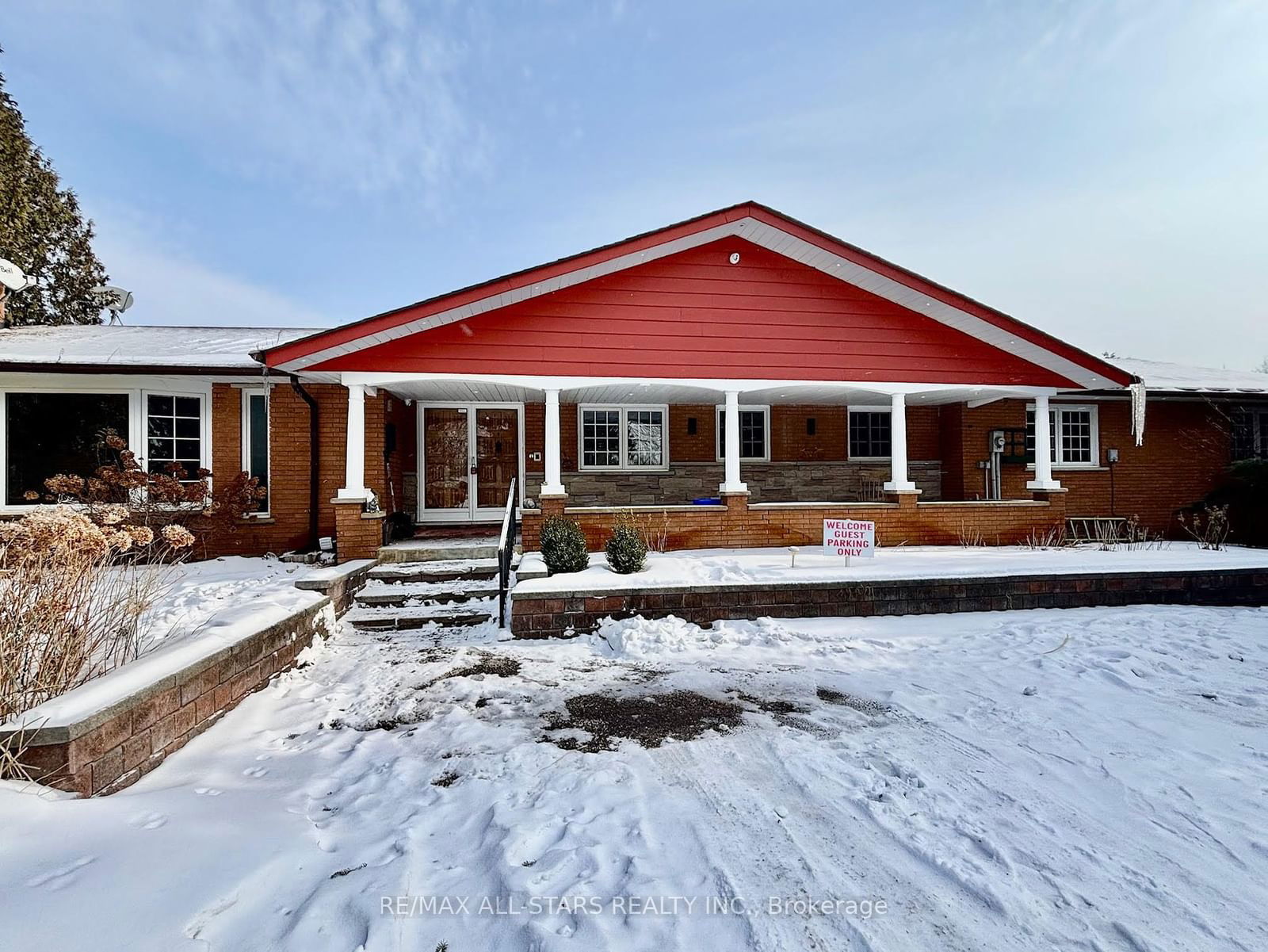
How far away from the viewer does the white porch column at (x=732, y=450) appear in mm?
9492

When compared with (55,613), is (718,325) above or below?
above

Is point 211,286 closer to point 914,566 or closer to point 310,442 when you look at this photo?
point 310,442

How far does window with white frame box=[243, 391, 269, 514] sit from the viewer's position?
32.7 feet

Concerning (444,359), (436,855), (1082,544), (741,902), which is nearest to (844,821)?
(741,902)

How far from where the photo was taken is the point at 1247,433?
13.2 m

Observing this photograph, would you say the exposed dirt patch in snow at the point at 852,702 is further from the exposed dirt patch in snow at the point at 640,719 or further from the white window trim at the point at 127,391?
the white window trim at the point at 127,391

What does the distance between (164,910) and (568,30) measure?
42.5 ft

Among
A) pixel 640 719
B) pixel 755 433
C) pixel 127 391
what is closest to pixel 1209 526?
pixel 755 433

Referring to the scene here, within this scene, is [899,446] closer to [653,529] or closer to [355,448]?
[653,529]

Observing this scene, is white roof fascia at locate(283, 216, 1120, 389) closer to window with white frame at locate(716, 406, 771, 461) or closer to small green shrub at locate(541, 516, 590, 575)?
window with white frame at locate(716, 406, 771, 461)

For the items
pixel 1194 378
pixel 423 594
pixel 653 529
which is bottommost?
pixel 423 594

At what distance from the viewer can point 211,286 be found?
32.2m

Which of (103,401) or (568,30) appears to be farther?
(568,30)

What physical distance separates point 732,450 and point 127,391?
385 inches
